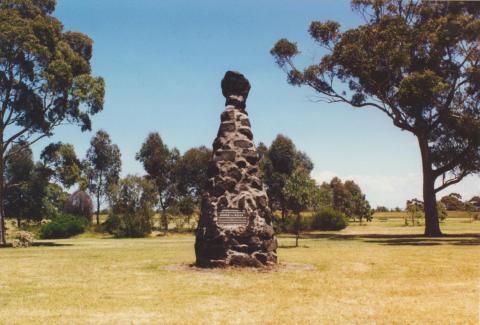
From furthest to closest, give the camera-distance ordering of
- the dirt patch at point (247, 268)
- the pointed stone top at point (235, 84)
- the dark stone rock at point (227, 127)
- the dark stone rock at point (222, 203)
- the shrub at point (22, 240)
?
the shrub at point (22, 240) < the pointed stone top at point (235, 84) < the dark stone rock at point (227, 127) < the dark stone rock at point (222, 203) < the dirt patch at point (247, 268)

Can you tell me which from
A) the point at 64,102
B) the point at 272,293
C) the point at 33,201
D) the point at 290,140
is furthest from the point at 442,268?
the point at 290,140

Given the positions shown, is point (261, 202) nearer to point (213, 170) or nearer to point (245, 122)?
point (213, 170)

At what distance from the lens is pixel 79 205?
2426 inches

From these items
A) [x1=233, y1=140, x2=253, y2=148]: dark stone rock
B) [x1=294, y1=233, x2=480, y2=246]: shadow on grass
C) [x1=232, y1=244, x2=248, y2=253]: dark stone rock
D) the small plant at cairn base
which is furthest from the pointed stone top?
the small plant at cairn base

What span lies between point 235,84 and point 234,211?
480 centimetres

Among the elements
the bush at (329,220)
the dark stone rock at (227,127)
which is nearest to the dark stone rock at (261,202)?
the dark stone rock at (227,127)

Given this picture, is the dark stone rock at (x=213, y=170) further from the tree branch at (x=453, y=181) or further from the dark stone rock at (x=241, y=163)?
the tree branch at (x=453, y=181)

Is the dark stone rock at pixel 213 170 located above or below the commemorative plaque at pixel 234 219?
above

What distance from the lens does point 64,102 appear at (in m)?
33.7

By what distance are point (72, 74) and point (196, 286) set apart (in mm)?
25439

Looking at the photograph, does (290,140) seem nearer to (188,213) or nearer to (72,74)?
(188,213)

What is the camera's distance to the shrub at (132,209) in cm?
4441

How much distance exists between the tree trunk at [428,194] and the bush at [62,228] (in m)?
31.0

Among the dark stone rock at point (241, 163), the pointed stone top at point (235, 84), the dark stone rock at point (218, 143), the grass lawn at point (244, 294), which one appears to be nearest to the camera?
the grass lawn at point (244, 294)
